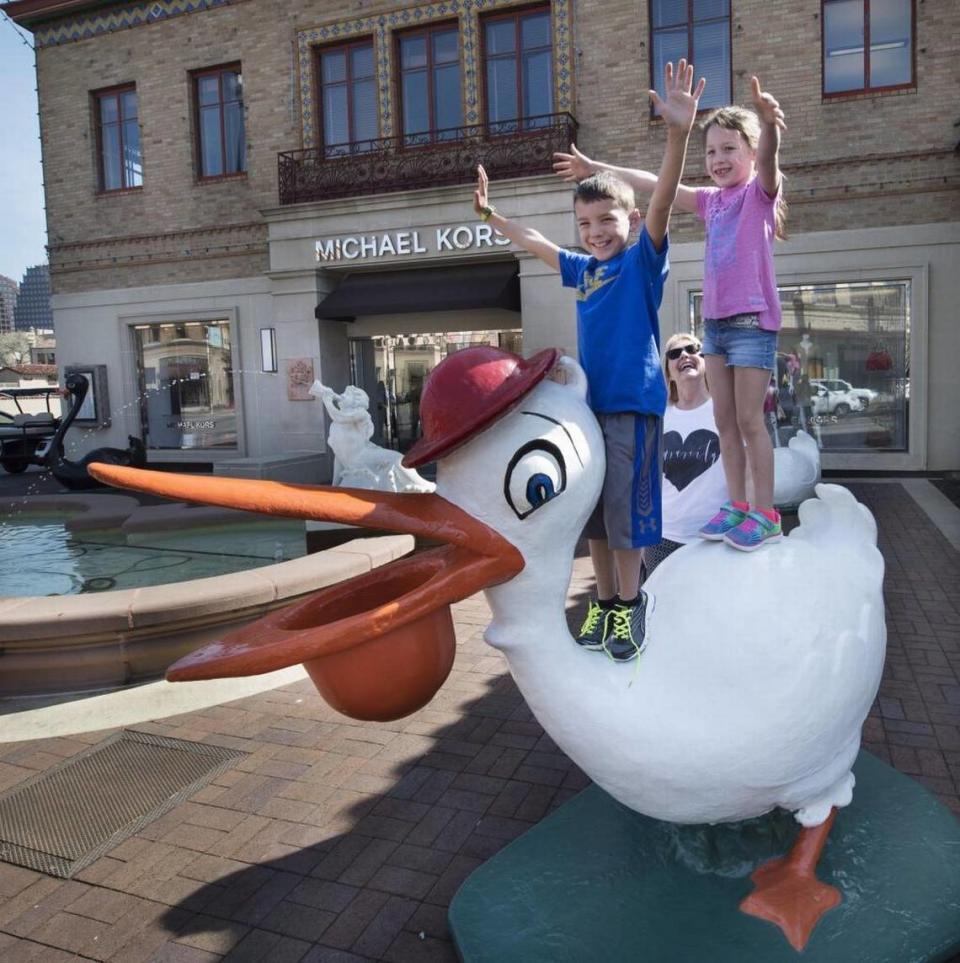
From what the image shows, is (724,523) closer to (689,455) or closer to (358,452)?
(689,455)

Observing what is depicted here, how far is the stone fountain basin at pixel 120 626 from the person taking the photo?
462 centimetres

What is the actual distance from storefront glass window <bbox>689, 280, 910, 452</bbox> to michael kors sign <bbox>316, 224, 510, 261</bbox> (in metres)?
3.51

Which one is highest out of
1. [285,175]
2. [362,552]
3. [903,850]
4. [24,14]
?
[24,14]

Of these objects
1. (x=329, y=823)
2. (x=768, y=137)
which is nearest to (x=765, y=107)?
(x=768, y=137)

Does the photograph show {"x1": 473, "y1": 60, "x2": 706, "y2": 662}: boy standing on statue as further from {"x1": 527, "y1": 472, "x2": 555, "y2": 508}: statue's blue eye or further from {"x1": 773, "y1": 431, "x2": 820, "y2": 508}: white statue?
{"x1": 773, "y1": 431, "x2": 820, "y2": 508}: white statue

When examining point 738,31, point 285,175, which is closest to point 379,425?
point 285,175

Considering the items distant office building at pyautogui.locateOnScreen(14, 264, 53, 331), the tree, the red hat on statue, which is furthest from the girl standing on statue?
distant office building at pyautogui.locateOnScreen(14, 264, 53, 331)

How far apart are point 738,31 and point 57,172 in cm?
1339

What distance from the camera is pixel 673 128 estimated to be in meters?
2.25

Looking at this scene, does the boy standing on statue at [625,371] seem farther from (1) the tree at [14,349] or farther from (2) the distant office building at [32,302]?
(2) the distant office building at [32,302]

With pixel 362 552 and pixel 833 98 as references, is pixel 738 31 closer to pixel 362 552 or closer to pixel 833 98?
pixel 833 98

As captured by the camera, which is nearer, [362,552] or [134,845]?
[134,845]

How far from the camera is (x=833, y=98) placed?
1255cm

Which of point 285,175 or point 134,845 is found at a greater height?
point 285,175
